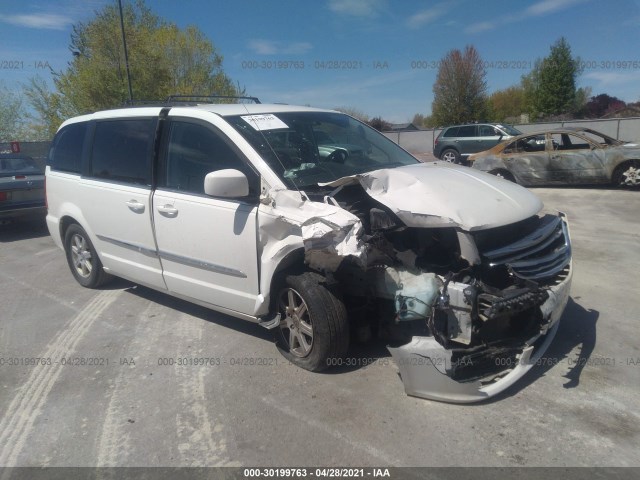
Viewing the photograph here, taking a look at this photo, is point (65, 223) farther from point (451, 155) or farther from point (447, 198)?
point (451, 155)

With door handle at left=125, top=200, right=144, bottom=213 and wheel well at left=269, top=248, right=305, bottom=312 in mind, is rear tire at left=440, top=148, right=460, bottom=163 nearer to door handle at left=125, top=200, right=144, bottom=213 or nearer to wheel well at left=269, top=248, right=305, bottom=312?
door handle at left=125, top=200, right=144, bottom=213

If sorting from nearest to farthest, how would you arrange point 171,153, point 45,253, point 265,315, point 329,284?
point 329,284 → point 265,315 → point 171,153 → point 45,253

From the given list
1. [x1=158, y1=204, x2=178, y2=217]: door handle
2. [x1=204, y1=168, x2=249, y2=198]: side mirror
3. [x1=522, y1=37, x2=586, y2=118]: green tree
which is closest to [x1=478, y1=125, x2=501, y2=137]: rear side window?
[x1=158, y1=204, x2=178, y2=217]: door handle

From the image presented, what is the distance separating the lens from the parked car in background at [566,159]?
10992mm

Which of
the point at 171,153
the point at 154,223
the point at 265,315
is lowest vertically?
the point at 265,315

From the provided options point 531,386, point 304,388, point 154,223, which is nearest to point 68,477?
point 304,388

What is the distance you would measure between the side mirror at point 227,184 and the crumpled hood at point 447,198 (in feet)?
2.04

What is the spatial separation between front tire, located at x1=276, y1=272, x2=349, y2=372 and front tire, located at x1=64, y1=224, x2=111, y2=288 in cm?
281

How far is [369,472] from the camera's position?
2650 millimetres

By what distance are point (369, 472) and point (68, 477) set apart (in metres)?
1.62

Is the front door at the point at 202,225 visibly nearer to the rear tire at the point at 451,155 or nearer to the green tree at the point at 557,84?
the rear tire at the point at 451,155

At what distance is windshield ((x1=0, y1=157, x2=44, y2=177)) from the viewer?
9.55m

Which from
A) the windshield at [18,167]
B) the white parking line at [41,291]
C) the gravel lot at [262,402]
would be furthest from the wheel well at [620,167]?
the windshield at [18,167]

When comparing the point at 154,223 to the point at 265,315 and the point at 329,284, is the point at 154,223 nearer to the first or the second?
the point at 265,315
